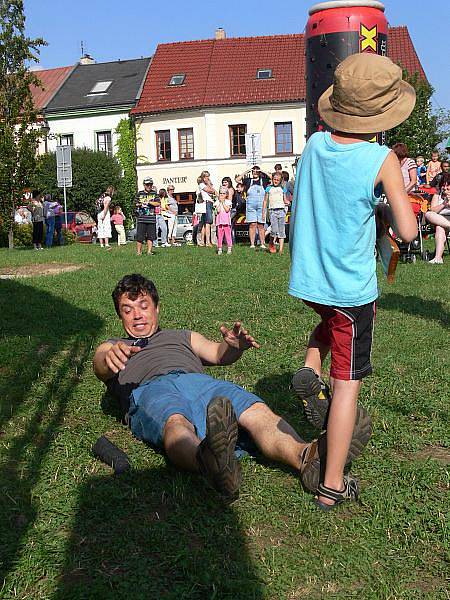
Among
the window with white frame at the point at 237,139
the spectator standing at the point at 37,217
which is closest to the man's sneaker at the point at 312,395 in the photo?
the spectator standing at the point at 37,217

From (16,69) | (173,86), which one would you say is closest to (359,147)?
(16,69)

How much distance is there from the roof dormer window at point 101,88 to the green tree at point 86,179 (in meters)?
5.33

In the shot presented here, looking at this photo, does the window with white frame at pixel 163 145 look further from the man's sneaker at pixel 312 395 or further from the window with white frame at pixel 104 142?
the man's sneaker at pixel 312 395

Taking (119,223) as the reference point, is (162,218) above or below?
above

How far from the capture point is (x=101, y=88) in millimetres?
50281

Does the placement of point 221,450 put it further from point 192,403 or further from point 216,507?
point 192,403

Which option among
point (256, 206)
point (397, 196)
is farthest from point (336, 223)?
point (256, 206)

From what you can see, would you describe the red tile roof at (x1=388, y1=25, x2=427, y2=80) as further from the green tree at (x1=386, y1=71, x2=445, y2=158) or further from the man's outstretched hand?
the man's outstretched hand

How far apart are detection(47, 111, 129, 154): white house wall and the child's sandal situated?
47.4 metres

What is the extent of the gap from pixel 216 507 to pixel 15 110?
2296 centimetres

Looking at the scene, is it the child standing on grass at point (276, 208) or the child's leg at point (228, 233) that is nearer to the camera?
the child standing on grass at point (276, 208)

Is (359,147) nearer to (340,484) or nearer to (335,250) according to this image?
(335,250)

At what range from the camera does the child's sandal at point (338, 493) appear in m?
3.23

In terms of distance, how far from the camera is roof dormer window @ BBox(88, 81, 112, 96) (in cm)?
4991
